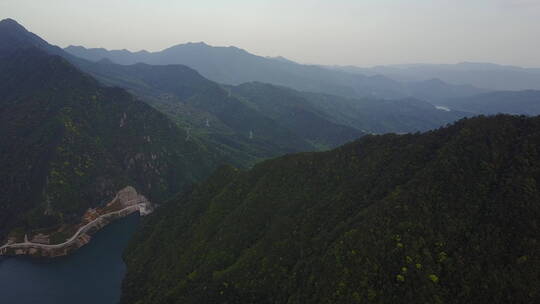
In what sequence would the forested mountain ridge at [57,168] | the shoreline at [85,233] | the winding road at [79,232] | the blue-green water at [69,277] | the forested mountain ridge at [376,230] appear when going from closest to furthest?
the forested mountain ridge at [376,230] → the blue-green water at [69,277] → the shoreline at [85,233] → the winding road at [79,232] → the forested mountain ridge at [57,168]

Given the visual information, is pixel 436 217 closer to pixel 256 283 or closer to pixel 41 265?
pixel 256 283

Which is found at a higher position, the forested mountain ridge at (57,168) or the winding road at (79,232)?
the forested mountain ridge at (57,168)

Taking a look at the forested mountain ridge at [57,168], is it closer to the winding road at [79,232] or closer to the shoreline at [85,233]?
the shoreline at [85,233]

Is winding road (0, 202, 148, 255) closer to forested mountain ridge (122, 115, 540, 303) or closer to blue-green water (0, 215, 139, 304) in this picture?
blue-green water (0, 215, 139, 304)

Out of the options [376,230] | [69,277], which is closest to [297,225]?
[376,230]

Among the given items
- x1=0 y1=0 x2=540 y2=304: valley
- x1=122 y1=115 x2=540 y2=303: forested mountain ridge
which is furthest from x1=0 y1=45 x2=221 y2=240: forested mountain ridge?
x1=122 y1=115 x2=540 y2=303: forested mountain ridge

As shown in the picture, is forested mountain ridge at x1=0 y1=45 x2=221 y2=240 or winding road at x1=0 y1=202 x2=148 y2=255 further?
forested mountain ridge at x1=0 y1=45 x2=221 y2=240

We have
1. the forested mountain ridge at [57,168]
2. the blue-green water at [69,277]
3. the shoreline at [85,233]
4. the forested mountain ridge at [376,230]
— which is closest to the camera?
the forested mountain ridge at [376,230]

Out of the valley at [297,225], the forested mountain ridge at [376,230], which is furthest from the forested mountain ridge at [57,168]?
the forested mountain ridge at [376,230]
